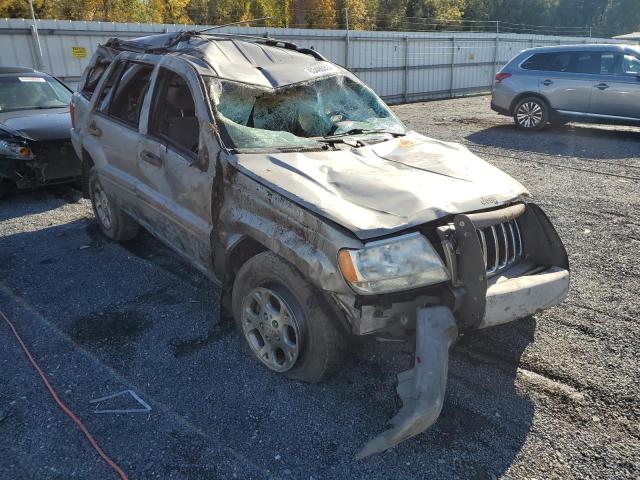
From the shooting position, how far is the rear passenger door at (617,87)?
398 inches

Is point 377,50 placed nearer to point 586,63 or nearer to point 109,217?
point 586,63

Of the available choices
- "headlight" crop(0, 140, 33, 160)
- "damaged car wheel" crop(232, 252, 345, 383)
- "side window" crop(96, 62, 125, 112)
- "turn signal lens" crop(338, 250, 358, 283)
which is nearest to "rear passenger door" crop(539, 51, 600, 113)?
"side window" crop(96, 62, 125, 112)

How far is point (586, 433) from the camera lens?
2627 mm

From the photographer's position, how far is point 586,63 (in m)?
10.6

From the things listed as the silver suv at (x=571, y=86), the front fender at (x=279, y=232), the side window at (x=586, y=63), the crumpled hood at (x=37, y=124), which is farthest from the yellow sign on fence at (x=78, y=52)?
the side window at (x=586, y=63)

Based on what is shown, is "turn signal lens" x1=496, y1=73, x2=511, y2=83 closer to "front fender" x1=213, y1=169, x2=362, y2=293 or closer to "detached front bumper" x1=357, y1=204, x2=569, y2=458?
"detached front bumper" x1=357, y1=204, x2=569, y2=458

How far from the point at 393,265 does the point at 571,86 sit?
10132mm

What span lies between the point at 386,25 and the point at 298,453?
4246 cm

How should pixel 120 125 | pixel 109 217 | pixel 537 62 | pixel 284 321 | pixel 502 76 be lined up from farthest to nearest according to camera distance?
1. pixel 502 76
2. pixel 537 62
3. pixel 109 217
4. pixel 120 125
5. pixel 284 321

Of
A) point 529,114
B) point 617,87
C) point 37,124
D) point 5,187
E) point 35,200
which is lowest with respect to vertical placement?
point 35,200

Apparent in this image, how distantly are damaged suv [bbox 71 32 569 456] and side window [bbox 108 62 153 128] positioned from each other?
0.06 feet

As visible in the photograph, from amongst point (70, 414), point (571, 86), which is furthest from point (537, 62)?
point (70, 414)

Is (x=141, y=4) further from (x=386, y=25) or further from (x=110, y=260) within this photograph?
(x=110, y=260)

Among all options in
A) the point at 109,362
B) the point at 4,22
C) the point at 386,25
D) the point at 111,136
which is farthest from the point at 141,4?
the point at 109,362
